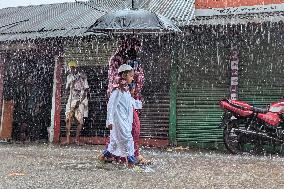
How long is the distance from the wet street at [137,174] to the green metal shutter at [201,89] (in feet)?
9.16

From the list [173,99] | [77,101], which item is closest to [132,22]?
[173,99]

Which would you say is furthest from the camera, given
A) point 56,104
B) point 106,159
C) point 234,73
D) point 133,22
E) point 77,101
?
point 56,104

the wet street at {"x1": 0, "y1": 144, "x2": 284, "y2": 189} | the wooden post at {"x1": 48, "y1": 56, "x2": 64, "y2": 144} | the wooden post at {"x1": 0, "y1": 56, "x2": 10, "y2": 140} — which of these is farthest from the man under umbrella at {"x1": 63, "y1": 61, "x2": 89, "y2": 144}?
the wet street at {"x1": 0, "y1": 144, "x2": 284, "y2": 189}

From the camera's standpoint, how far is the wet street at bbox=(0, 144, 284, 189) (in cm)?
482

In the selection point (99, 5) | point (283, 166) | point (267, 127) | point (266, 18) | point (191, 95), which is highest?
point (99, 5)

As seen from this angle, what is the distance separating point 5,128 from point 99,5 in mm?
5075

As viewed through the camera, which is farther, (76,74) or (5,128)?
(5,128)

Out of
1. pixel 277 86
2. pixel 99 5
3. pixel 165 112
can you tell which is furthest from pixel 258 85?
pixel 99 5

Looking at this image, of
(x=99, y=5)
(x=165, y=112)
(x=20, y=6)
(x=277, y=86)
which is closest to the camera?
(x=277, y=86)

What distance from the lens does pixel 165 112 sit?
34.6 ft

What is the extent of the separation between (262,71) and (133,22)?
4576 mm

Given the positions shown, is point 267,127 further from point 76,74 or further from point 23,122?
point 23,122

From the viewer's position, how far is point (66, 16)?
12.8 meters

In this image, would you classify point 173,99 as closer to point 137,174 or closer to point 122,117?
point 122,117
